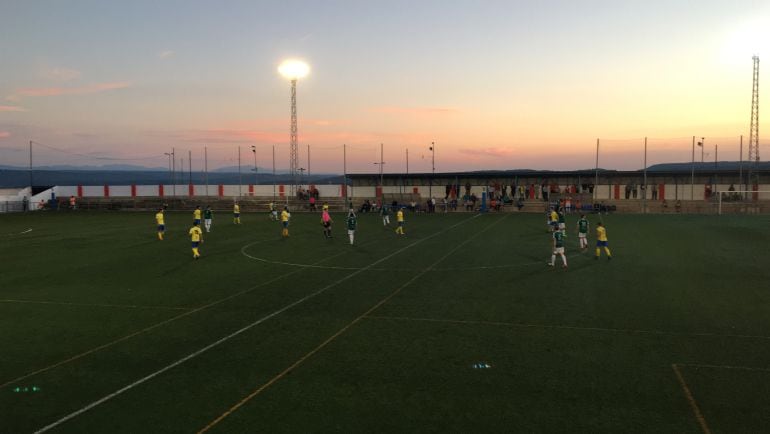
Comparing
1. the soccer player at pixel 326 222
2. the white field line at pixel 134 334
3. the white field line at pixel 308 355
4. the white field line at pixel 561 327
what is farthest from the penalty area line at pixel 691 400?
the soccer player at pixel 326 222

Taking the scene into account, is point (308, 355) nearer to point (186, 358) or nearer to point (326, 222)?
point (186, 358)

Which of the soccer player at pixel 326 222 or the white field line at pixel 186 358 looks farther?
the soccer player at pixel 326 222

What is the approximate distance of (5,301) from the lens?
15.5m

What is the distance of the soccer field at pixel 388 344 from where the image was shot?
25.3 ft

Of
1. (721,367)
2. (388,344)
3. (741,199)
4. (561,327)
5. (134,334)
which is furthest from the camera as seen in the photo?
(741,199)

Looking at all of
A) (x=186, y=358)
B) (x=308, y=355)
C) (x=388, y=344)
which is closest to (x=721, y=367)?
(x=388, y=344)

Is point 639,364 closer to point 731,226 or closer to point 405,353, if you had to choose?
point 405,353

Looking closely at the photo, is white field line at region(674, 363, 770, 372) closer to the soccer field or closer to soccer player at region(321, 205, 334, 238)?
the soccer field

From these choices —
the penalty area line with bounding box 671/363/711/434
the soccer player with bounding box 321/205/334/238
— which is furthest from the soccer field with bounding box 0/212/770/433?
the soccer player with bounding box 321/205/334/238

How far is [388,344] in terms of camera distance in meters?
11.0

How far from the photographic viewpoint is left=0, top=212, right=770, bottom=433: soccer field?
7.72 metres

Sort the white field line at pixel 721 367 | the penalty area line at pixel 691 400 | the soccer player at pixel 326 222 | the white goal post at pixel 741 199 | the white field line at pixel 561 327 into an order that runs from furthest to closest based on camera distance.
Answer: the white goal post at pixel 741 199 < the soccer player at pixel 326 222 < the white field line at pixel 561 327 < the white field line at pixel 721 367 < the penalty area line at pixel 691 400

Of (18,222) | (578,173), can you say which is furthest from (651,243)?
(18,222)

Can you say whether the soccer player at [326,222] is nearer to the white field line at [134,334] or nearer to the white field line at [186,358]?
the white field line at [186,358]
